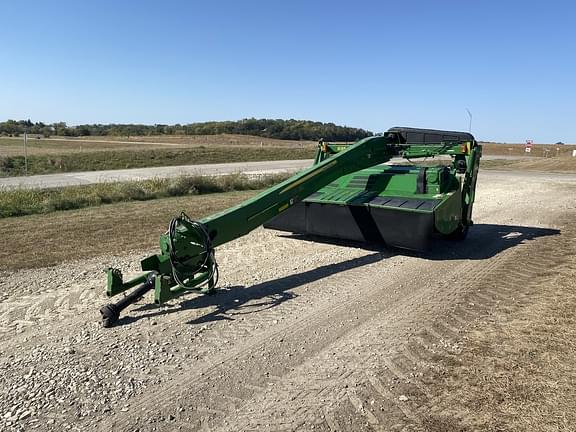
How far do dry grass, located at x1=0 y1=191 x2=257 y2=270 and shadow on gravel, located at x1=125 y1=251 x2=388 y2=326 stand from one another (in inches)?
112

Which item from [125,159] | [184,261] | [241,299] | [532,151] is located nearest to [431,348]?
[241,299]

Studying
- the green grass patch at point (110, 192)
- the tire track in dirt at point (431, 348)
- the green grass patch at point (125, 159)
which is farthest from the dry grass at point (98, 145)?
the tire track in dirt at point (431, 348)

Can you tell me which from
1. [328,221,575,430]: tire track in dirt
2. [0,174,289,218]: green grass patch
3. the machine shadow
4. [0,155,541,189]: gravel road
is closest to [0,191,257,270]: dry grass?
[0,174,289,218]: green grass patch

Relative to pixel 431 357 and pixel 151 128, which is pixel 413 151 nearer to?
pixel 431 357

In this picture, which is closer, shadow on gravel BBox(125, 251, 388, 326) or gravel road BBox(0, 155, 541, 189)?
shadow on gravel BBox(125, 251, 388, 326)

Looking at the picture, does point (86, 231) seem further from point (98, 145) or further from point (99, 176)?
point (98, 145)

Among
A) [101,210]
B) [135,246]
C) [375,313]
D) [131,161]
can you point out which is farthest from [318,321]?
[131,161]

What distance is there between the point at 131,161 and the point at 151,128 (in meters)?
59.0

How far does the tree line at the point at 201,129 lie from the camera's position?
252 feet

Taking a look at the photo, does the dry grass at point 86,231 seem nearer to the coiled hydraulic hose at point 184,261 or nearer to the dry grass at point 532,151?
the coiled hydraulic hose at point 184,261

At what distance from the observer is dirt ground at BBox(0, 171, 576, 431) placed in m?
3.34

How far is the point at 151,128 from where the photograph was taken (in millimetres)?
90562

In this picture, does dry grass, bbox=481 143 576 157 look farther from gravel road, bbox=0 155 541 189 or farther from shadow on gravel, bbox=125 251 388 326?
shadow on gravel, bbox=125 251 388 326

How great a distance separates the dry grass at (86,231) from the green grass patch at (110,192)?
29.4 inches
